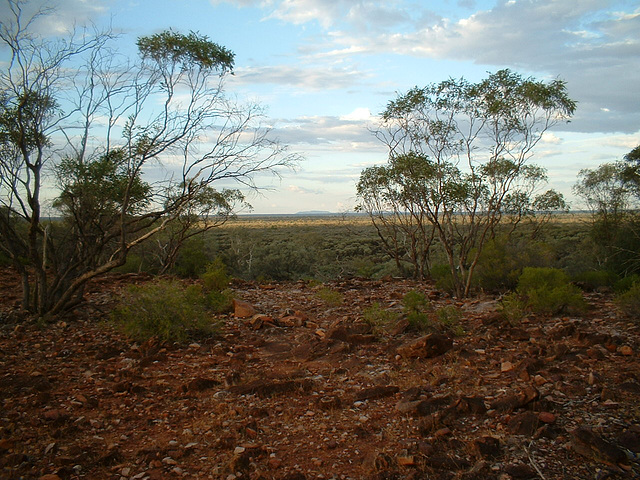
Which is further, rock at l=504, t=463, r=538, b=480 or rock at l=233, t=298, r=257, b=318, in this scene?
rock at l=233, t=298, r=257, b=318

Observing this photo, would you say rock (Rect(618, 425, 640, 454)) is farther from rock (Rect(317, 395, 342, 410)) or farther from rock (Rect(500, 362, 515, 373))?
rock (Rect(317, 395, 342, 410))

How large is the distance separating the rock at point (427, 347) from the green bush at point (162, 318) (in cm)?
354

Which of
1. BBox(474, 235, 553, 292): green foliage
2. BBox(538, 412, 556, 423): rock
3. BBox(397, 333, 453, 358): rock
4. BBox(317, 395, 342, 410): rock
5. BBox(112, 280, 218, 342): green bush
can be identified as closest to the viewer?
BBox(538, 412, 556, 423): rock

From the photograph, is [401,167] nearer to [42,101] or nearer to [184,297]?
[184,297]

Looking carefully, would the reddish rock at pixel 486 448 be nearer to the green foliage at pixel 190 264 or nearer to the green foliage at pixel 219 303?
the green foliage at pixel 219 303

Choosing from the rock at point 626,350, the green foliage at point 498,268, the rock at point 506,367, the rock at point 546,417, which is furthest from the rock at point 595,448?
the green foliage at point 498,268

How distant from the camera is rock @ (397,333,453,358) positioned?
22.1 feet

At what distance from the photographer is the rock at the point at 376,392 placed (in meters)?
5.43

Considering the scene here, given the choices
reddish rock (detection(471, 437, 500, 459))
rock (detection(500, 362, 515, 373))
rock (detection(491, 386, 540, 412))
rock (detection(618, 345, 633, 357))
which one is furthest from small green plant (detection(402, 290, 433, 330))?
reddish rock (detection(471, 437, 500, 459))

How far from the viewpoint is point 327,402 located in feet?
17.1

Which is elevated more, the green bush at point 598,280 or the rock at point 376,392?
the green bush at point 598,280

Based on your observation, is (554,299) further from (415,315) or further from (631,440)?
(631,440)

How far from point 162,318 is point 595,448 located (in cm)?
634

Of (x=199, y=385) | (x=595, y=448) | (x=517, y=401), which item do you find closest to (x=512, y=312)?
(x=517, y=401)
